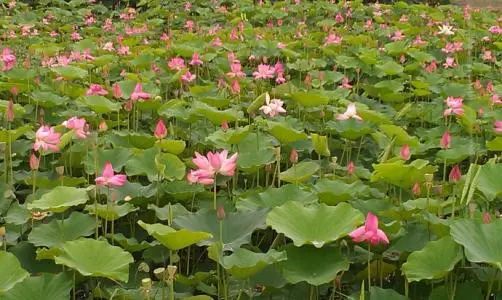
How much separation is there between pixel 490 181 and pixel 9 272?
1.13m

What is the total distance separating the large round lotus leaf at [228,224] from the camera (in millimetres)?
1653

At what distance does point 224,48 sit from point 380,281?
2537 mm

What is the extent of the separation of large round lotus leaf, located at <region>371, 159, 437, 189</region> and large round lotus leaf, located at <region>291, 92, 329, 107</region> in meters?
0.77

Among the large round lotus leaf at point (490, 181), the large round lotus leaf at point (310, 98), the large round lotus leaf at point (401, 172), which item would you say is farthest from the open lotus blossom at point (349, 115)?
the large round lotus leaf at point (490, 181)

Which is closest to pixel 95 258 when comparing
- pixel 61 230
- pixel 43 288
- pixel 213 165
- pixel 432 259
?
pixel 43 288

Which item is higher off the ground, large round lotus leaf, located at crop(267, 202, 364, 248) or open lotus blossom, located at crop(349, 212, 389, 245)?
open lotus blossom, located at crop(349, 212, 389, 245)

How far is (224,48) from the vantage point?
4008 mm

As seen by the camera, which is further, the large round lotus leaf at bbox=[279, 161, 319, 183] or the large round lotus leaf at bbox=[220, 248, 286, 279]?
the large round lotus leaf at bbox=[279, 161, 319, 183]

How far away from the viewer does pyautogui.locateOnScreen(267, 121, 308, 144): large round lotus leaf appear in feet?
7.29

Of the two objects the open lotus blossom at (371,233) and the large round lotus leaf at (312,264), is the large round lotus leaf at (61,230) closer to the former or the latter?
the large round lotus leaf at (312,264)

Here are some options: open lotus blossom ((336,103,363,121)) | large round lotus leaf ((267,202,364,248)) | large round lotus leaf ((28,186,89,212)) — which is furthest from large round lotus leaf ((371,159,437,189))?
large round lotus leaf ((28,186,89,212))

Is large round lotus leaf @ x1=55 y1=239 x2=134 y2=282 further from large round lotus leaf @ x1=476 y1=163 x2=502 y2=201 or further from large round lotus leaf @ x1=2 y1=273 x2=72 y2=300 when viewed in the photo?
large round lotus leaf @ x1=476 y1=163 x2=502 y2=201

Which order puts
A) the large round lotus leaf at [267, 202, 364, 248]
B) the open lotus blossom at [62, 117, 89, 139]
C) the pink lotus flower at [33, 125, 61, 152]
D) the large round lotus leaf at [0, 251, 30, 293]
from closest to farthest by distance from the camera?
the large round lotus leaf at [0, 251, 30, 293] → the large round lotus leaf at [267, 202, 364, 248] → the pink lotus flower at [33, 125, 61, 152] → the open lotus blossom at [62, 117, 89, 139]

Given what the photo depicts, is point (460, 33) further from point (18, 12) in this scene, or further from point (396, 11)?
point (18, 12)
